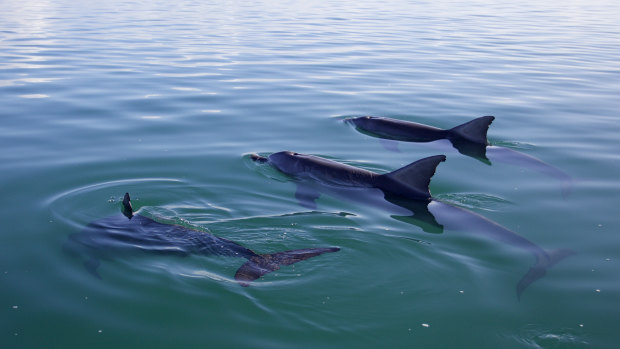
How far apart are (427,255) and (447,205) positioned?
1841mm

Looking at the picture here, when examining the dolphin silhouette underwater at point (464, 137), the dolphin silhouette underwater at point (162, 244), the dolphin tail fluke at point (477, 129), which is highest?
the dolphin tail fluke at point (477, 129)

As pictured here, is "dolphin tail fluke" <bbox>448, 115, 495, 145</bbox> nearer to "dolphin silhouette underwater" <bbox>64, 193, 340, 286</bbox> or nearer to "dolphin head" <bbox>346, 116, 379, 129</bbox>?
"dolphin head" <bbox>346, 116, 379, 129</bbox>

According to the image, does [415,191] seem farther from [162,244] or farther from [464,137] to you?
[162,244]

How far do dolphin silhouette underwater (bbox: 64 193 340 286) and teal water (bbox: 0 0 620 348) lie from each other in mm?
166

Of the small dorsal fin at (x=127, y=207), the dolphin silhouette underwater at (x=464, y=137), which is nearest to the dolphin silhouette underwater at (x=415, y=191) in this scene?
the dolphin silhouette underwater at (x=464, y=137)

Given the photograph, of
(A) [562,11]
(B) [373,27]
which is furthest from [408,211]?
(A) [562,11]

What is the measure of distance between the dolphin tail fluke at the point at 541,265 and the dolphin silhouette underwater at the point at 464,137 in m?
2.72

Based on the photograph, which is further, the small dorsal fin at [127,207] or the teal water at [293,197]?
the small dorsal fin at [127,207]

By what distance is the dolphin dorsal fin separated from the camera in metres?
10.1

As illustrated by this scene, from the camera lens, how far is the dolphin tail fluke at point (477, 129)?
13.6m

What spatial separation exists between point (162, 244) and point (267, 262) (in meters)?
1.58

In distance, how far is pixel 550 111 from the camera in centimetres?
1705

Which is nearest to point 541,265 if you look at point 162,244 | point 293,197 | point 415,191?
point 415,191

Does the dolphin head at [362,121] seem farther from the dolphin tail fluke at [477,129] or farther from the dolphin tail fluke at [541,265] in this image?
the dolphin tail fluke at [541,265]
